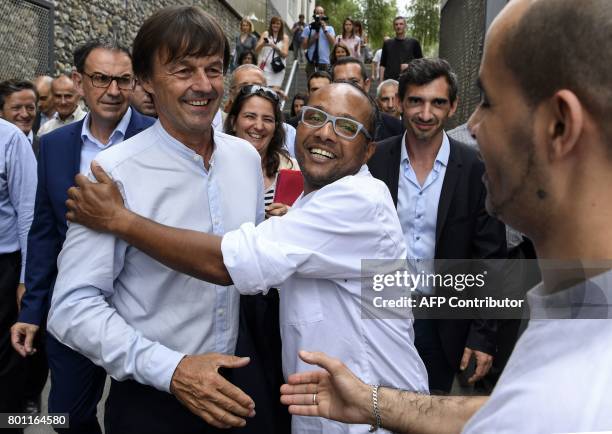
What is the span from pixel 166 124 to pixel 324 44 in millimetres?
11686

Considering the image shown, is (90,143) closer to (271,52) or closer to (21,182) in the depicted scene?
(21,182)

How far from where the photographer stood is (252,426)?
236 cm

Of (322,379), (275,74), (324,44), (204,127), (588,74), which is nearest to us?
(588,74)

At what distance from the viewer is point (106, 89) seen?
3.55m

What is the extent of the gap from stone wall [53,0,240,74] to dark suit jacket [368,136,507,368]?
6.83m

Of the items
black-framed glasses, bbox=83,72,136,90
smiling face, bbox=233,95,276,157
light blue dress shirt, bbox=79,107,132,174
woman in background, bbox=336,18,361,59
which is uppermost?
woman in background, bbox=336,18,361,59

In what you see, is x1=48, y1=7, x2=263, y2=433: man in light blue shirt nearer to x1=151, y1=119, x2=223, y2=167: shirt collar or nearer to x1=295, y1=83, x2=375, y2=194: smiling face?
x1=151, y1=119, x2=223, y2=167: shirt collar

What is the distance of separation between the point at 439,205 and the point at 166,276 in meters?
1.92

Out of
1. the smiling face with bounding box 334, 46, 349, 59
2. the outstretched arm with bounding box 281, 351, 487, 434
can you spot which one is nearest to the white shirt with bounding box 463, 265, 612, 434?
the outstretched arm with bounding box 281, 351, 487, 434

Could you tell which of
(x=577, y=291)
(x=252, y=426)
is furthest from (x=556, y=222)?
(x=252, y=426)

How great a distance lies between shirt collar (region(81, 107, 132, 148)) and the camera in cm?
333

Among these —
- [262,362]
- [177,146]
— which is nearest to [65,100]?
[177,146]

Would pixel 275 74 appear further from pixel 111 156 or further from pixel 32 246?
pixel 111 156

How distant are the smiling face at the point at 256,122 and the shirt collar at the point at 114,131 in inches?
37.9
